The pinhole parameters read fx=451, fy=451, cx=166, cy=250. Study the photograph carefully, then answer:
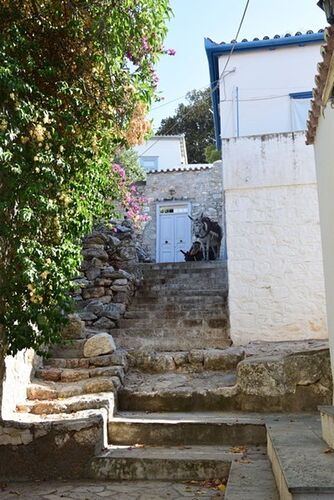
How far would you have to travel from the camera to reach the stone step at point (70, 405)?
14.6 ft

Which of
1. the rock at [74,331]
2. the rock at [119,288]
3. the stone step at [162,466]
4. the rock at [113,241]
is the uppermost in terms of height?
the rock at [113,241]

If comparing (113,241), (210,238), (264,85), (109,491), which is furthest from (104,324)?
(210,238)

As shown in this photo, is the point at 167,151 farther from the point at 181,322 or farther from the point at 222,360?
the point at 222,360

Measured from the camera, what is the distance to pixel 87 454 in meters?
3.82

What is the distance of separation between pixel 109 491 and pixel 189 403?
165cm

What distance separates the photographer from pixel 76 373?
536 centimetres

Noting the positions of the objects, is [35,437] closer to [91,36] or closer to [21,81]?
[21,81]

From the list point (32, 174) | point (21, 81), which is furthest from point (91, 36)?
point (32, 174)

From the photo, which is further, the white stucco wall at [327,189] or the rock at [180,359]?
the rock at [180,359]

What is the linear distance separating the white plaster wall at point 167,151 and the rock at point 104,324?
1331 cm

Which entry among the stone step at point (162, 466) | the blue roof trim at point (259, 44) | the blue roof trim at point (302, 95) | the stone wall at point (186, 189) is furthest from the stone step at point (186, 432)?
the stone wall at point (186, 189)

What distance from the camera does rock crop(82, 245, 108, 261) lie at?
8.93 m

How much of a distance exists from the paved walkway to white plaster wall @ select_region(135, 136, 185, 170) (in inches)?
678

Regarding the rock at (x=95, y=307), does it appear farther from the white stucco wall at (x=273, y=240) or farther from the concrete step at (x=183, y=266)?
the white stucco wall at (x=273, y=240)
